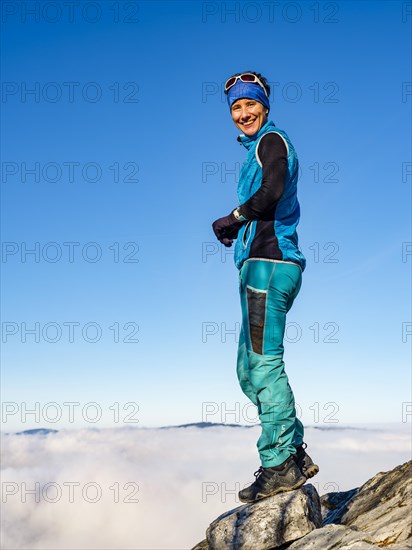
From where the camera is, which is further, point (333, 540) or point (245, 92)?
point (245, 92)

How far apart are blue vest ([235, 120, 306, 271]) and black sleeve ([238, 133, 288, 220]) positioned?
0.10 m

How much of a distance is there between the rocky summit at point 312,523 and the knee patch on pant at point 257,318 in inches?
64.4

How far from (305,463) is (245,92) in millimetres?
4337

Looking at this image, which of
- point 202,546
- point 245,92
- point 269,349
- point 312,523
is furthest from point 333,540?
point 245,92

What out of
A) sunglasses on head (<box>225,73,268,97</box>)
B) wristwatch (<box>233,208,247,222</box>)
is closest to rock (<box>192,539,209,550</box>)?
wristwatch (<box>233,208,247,222</box>)

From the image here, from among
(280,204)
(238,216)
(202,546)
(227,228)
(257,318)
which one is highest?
(280,204)

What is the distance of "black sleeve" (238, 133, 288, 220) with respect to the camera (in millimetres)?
7156

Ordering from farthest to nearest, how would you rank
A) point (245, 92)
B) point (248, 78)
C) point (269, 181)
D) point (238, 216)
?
point (248, 78)
point (245, 92)
point (238, 216)
point (269, 181)

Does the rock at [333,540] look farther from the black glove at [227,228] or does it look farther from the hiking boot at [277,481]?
the black glove at [227,228]

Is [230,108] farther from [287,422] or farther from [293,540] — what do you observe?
[293,540]

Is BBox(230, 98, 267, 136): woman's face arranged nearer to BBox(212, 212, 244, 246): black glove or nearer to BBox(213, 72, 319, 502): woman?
BBox(213, 72, 319, 502): woman

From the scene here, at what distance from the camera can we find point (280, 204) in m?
7.35

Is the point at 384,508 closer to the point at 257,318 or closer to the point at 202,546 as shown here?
the point at 257,318

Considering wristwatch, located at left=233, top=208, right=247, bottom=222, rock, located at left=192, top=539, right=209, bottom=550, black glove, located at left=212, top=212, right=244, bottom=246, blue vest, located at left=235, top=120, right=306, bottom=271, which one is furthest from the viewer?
rock, located at left=192, top=539, right=209, bottom=550
